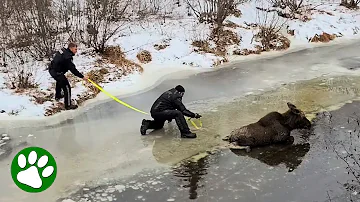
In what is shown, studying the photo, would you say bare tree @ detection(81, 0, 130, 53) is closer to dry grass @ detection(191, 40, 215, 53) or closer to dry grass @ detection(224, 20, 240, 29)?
dry grass @ detection(191, 40, 215, 53)

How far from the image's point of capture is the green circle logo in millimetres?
6898

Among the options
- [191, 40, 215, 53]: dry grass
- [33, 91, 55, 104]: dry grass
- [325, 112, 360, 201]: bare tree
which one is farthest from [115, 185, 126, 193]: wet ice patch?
[191, 40, 215, 53]: dry grass

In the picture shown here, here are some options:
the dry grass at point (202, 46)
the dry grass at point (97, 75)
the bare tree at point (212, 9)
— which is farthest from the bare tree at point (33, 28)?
the bare tree at point (212, 9)

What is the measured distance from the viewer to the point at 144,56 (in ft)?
49.9

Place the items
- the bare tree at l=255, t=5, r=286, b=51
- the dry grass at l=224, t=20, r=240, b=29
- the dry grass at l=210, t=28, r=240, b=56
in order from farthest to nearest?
the dry grass at l=224, t=20, r=240, b=29, the bare tree at l=255, t=5, r=286, b=51, the dry grass at l=210, t=28, r=240, b=56

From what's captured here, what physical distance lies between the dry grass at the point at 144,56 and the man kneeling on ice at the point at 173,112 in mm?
6209

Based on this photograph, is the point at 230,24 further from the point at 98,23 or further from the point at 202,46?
the point at 98,23

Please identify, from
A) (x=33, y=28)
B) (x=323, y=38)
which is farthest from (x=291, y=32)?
(x=33, y=28)

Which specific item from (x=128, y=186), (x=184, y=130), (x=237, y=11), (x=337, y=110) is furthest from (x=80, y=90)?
(x=237, y=11)

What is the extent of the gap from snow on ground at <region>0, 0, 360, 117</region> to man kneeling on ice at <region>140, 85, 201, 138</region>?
3.05 m

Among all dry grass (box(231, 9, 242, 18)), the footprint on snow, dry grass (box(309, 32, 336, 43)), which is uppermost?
dry grass (box(231, 9, 242, 18))

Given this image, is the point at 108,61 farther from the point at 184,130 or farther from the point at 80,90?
the point at 184,130

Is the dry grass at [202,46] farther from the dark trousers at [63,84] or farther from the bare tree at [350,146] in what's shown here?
the bare tree at [350,146]

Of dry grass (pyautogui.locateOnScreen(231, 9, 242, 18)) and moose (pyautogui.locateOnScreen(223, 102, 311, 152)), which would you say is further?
dry grass (pyautogui.locateOnScreen(231, 9, 242, 18))
